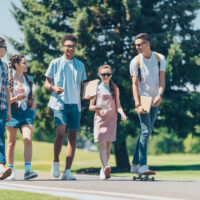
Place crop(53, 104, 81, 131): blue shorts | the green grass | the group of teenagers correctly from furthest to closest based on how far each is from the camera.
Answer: crop(53, 104, 81, 131): blue shorts → the group of teenagers → the green grass

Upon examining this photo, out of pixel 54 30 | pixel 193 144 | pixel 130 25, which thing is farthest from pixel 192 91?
pixel 193 144

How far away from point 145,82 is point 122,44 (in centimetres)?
1066

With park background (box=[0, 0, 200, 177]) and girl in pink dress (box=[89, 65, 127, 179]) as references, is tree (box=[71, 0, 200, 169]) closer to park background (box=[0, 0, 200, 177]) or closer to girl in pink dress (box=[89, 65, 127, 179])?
park background (box=[0, 0, 200, 177])

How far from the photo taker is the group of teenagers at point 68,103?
726 centimetres

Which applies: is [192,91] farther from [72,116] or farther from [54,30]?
[72,116]

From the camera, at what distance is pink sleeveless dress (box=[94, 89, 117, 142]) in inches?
309

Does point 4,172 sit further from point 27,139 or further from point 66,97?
point 66,97

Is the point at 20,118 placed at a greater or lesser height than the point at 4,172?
greater

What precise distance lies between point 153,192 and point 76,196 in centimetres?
90

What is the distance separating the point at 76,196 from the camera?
533cm

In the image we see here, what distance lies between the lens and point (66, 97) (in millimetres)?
7465

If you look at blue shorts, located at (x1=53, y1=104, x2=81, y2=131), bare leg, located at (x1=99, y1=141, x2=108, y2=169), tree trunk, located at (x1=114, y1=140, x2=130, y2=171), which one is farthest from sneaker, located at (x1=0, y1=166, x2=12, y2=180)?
tree trunk, located at (x1=114, y1=140, x2=130, y2=171)

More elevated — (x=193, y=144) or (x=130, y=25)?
(x=130, y=25)

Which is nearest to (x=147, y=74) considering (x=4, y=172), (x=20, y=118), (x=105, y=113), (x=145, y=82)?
(x=145, y=82)
